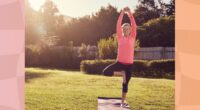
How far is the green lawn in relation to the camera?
292 inches

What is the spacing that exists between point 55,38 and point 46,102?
6079 millimetres

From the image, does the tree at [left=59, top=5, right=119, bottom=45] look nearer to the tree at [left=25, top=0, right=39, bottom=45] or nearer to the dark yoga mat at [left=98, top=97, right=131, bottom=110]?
the tree at [left=25, top=0, right=39, bottom=45]

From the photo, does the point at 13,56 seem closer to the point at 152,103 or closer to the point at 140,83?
the point at 152,103

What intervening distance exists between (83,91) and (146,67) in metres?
3.47

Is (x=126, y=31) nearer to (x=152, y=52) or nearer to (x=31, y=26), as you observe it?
(x=152, y=52)

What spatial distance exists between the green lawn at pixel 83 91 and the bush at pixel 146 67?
0.85 m

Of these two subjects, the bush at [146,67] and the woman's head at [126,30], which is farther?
the bush at [146,67]

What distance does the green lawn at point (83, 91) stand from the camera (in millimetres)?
7422

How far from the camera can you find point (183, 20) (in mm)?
3666

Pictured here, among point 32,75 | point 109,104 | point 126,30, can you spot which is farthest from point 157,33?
point 126,30

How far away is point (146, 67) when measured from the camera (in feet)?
39.3

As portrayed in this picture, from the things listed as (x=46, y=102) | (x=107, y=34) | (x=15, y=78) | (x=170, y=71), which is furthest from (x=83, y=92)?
(x=15, y=78)

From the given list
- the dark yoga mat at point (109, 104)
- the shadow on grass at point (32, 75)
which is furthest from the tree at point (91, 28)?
the dark yoga mat at point (109, 104)

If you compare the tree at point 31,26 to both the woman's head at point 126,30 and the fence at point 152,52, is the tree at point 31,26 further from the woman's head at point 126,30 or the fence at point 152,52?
the woman's head at point 126,30
